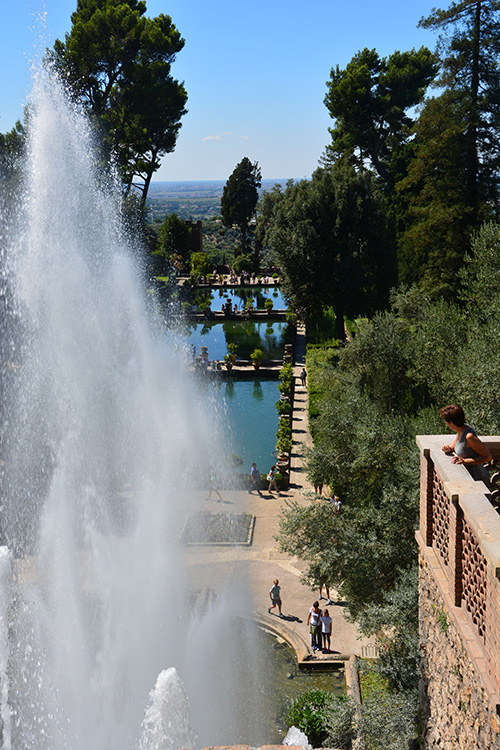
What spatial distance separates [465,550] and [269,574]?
9.27 m

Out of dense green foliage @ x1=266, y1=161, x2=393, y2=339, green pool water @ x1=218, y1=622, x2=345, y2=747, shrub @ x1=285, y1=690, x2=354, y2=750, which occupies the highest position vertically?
dense green foliage @ x1=266, y1=161, x2=393, y2=339

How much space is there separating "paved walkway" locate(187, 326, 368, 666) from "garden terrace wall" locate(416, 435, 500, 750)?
4257 millimetres

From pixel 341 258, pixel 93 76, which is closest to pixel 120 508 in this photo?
pixel 341 258

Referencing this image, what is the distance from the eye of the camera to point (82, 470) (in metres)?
14.7

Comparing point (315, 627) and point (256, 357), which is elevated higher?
point (256, 357)

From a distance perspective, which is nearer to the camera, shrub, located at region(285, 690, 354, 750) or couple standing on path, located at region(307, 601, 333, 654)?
shrub, located at region(285, 690, 354, 750)

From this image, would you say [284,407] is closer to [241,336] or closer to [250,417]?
[250,417]

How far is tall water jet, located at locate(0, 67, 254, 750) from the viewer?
923 centimetres

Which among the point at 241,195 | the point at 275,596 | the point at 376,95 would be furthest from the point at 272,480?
the point at 241,195

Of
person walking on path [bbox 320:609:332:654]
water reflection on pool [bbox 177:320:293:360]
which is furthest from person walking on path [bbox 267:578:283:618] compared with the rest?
water reflection on pool [bbox 177:320:293:360]

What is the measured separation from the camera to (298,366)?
93.2 feet

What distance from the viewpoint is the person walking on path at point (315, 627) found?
35.3 ft

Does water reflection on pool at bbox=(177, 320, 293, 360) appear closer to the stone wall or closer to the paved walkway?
the paved walkway

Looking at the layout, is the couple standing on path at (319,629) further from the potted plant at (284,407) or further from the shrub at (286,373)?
the shrub at (286,373)
